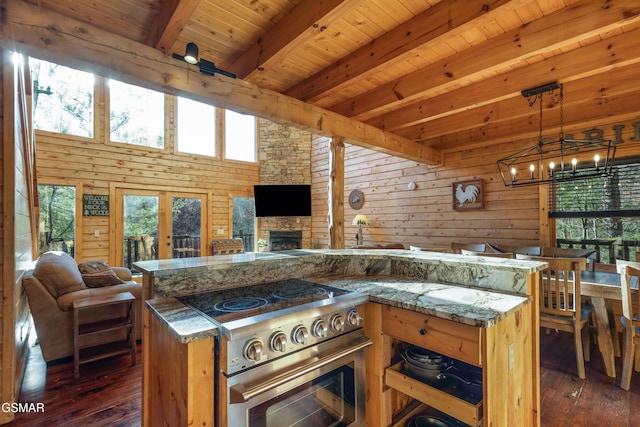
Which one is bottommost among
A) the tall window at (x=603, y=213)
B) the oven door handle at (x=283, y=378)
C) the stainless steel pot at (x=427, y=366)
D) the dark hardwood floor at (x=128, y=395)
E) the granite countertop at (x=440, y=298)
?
the dark hardwood floor at (x=128, y=395)

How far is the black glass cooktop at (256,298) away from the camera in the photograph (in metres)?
1.26

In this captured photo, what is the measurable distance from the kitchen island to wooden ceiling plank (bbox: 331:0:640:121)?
1532 mm

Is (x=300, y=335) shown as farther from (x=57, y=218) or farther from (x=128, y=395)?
(x=57, y=218)

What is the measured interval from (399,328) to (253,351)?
0.73m

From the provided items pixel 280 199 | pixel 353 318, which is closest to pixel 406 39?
pixel 353 318

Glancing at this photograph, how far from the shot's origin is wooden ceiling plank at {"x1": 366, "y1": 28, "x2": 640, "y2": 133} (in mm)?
2221

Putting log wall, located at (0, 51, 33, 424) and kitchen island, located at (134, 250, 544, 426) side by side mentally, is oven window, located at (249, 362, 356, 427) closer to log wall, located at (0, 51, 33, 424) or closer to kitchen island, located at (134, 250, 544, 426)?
kitchen island, located at (134, 250, 544, 426)

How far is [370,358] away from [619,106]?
404 centimetres

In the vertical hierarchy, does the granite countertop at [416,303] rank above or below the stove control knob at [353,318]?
above

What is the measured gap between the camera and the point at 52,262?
2814 mm

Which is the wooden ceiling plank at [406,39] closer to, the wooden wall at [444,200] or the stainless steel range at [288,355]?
the stainless steel range at [288,355]

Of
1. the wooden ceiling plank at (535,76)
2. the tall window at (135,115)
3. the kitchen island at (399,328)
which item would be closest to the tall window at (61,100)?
the tall window at (135,115)

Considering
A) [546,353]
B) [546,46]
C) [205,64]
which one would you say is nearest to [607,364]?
[546,353]

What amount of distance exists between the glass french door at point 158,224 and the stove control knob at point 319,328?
236 inches
